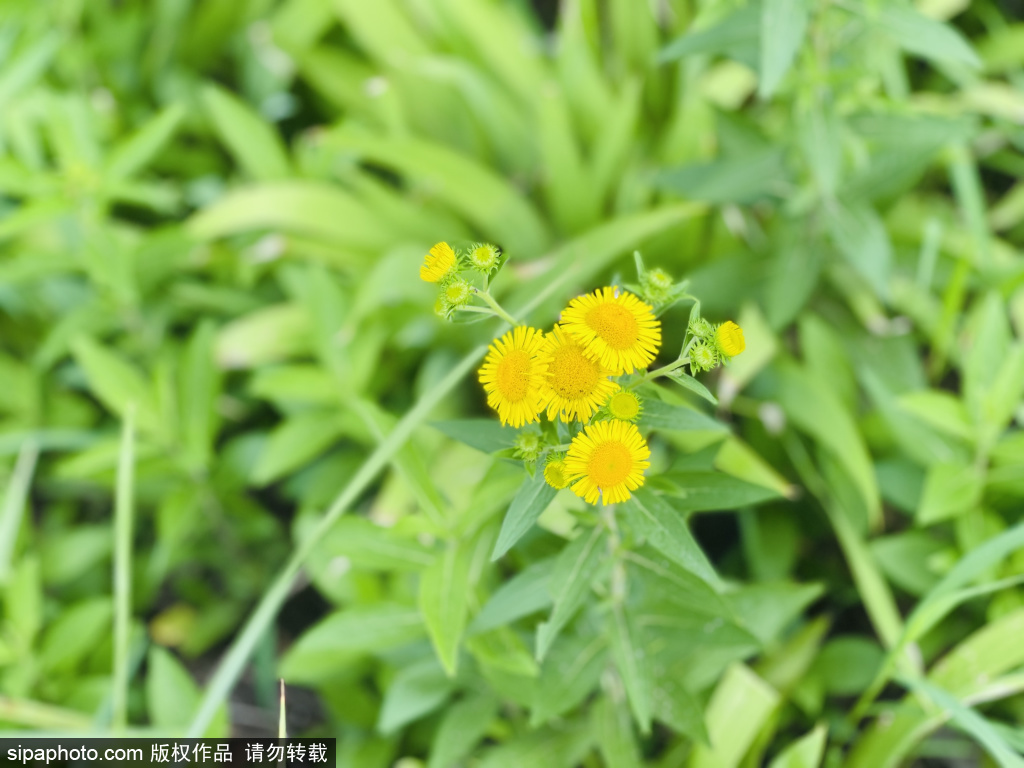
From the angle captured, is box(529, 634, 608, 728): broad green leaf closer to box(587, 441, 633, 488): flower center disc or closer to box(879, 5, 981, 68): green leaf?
box(587, 441, 633, 488): flower center disc

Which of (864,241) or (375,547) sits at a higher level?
(864,241)

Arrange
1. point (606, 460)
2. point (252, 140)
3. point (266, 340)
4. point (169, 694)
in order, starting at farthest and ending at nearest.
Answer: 1. point (252, 140)
2. point (266, 340)
3. point (169, 694)
4. point (606, 460)

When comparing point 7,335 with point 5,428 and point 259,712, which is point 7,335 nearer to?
point 5,428

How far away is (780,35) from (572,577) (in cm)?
67

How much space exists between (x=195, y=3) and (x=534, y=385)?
1.64 m

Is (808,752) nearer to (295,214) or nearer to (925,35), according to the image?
(925,35)

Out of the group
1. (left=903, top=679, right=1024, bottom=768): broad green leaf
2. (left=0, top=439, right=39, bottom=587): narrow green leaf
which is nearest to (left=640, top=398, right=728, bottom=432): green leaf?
(left=903, top=679, right=1024, bottom=768): broad green leaf

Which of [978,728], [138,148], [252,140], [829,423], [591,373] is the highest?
[252,140]

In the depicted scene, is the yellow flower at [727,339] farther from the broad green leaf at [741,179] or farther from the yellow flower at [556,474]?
the broad green leaf at [741,179]

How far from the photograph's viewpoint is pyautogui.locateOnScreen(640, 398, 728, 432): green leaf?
2.27 ft

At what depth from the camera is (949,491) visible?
1.06 metres

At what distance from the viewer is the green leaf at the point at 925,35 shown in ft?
3.16

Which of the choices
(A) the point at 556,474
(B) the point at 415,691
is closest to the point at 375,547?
(B) the point at 415,691

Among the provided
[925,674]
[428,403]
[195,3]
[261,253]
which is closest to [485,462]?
[428,403]
